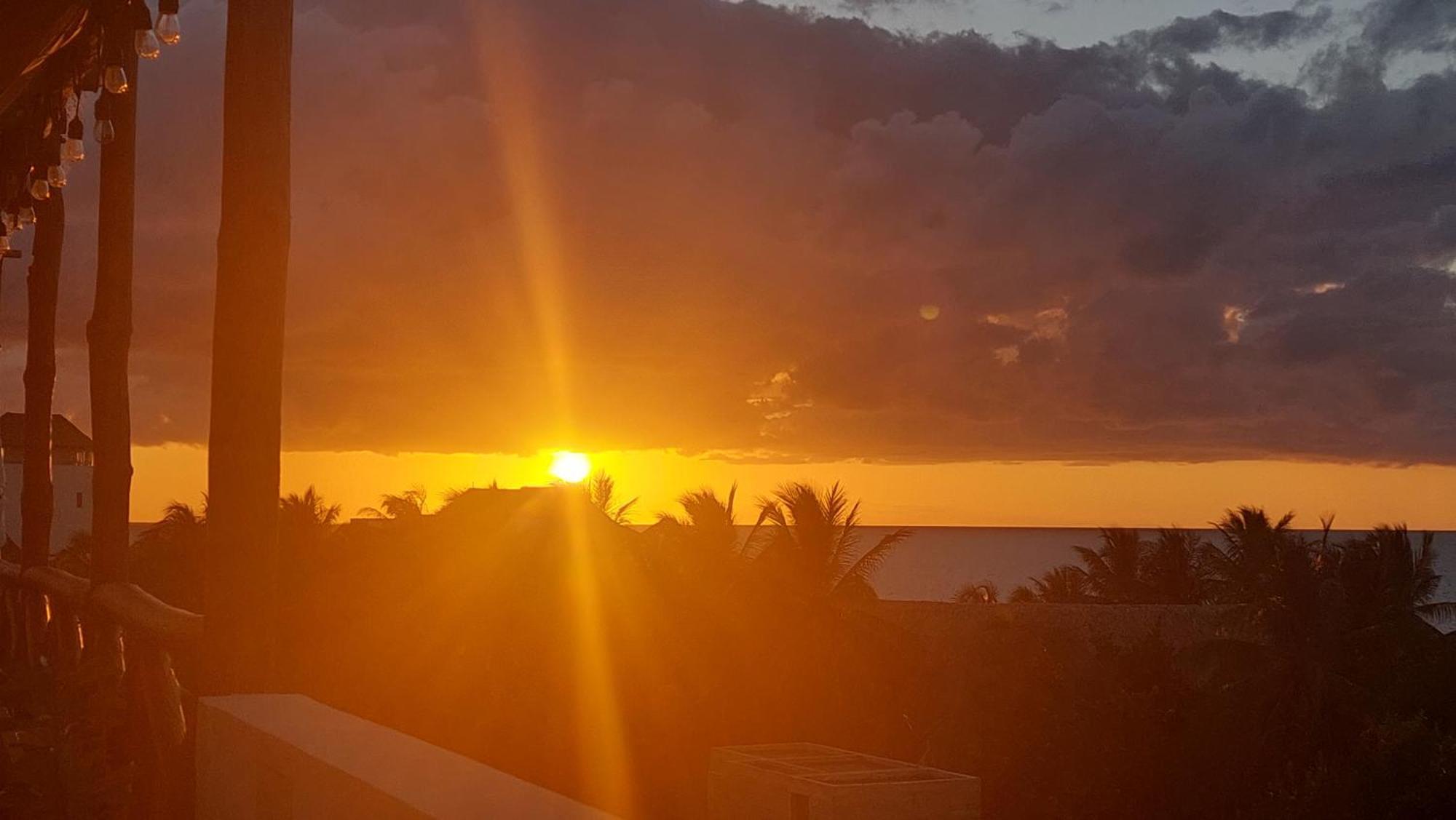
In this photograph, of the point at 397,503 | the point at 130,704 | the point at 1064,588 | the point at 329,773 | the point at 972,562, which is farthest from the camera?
the point at 972,562

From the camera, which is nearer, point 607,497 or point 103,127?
point 103,127

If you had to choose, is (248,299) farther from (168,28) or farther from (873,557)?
(873,557)

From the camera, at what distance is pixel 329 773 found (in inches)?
92.4

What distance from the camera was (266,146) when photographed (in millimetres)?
4141

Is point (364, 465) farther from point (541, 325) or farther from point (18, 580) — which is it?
point (18, 580)

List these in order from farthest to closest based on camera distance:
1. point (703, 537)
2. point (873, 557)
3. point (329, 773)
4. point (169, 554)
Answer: point (169, 554)
point (703, 537)
point (873, 557)
point (329, 773)

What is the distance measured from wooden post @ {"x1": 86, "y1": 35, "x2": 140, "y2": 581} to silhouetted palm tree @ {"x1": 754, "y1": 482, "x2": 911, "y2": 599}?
1863cm

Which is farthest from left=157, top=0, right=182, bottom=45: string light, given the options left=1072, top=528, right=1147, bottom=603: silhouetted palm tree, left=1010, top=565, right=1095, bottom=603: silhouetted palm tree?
left=1072, top=528, right=1147, bottom=603: silhouetted palm tree

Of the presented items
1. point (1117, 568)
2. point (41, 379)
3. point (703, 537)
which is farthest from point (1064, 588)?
point (41, 379)

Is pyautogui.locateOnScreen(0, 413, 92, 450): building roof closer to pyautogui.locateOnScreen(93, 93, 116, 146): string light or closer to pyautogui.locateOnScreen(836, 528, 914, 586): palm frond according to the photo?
pyautogui.locateOnScreen(836, 528, 914, 586): palm frond

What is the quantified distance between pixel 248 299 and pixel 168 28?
3.16ft

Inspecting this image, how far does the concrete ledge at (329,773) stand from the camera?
200 cm

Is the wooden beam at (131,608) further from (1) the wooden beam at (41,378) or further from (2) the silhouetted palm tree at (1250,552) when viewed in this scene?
(2) the silhouetted palm tree at (1250,552)

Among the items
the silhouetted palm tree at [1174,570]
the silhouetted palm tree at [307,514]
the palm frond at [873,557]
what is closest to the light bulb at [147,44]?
the palm frond at [873,557]
